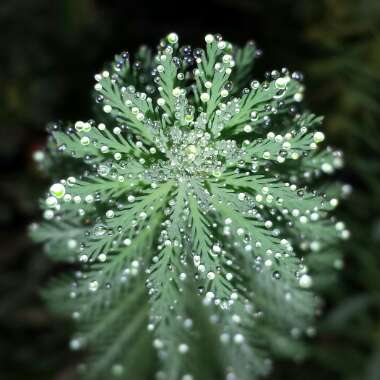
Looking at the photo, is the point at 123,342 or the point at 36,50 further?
the point at 36,50

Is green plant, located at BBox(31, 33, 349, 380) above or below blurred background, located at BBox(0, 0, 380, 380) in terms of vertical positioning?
below

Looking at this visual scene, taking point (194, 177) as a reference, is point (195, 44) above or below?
above

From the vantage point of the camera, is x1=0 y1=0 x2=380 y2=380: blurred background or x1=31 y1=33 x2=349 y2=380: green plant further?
x1=0 y1=0 x2=380 y2=380: blurred background

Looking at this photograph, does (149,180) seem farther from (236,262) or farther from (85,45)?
(85,45)

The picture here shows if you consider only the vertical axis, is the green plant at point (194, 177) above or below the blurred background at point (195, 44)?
below

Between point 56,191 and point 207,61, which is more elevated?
point 207,61

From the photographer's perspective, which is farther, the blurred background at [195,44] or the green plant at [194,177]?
the blurred background at [195,44]

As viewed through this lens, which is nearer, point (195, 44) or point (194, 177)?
point (194, 177)

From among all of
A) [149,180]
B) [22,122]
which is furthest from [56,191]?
[22,122]
